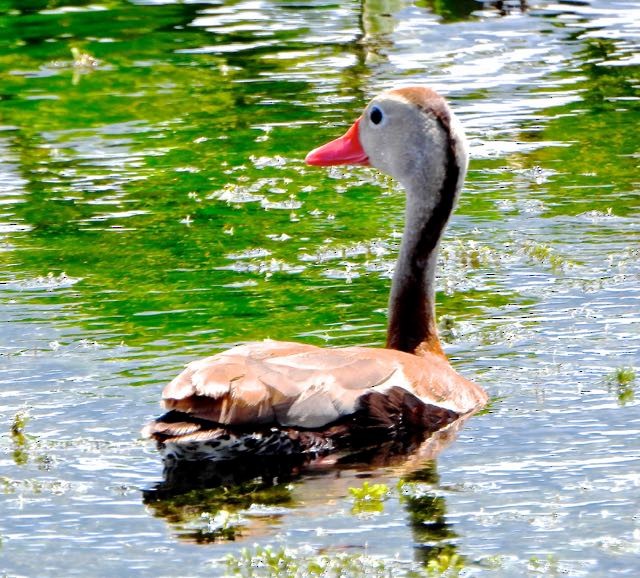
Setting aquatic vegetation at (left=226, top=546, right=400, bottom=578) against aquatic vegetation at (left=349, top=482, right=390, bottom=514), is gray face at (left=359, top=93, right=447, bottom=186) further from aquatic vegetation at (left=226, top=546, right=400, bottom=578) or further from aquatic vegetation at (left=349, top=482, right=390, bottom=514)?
aquatic vegetation at (left=226, top=546, right=400, bottom=578)

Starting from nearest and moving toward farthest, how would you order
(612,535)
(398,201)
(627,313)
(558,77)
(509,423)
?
(612,535), (509,423), (627,313), (398,201), (558,77)

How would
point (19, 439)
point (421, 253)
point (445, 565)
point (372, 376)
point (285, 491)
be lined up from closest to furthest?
point (445, 565) → point (285, 491) → point (372, 376) → point (19, 439) → point (421, 253)

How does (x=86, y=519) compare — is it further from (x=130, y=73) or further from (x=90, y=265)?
(x=130, y=73)

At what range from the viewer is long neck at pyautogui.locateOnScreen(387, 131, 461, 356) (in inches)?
355

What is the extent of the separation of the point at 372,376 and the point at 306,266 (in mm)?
3274

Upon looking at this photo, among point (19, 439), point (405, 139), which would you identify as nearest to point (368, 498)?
point (19, 439)

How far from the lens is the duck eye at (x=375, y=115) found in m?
9.47

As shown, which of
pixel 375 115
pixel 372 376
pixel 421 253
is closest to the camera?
pixel 372 376

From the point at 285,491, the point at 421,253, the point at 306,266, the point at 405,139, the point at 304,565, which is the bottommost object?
the point at 306,266

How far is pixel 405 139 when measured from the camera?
9.28m

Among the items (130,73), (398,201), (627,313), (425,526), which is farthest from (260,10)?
(425,526)

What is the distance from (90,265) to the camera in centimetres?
1138

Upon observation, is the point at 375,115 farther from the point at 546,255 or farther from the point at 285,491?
the point at 285,491

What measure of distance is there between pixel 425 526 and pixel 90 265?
16.3ft
